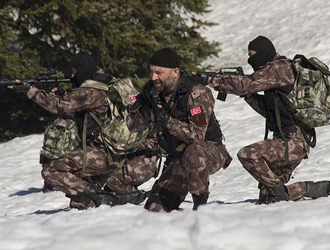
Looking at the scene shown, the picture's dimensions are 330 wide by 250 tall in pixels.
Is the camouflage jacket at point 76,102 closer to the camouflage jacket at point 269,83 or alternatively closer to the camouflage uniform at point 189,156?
the camouflage uniform at point 189,156

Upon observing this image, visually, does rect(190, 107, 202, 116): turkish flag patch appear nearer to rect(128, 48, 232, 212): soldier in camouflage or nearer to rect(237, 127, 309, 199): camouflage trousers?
rect(128, 48, 232, 212): soldier in camouflage

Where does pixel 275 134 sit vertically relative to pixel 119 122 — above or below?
below

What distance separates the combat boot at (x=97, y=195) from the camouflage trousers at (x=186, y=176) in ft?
5.07

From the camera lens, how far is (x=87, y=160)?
7957mm

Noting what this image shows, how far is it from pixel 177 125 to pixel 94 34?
10.5 metres

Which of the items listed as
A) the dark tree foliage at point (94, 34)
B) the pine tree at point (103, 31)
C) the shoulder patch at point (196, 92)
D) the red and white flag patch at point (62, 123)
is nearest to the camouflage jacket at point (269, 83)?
the shoulder patch at point (196, 92)

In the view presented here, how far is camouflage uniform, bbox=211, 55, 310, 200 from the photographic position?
6926mm

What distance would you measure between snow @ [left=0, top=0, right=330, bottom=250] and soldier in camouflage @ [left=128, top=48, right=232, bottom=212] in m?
0.38

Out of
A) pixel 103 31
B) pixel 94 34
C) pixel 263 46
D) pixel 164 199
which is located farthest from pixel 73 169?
pixel 94 34

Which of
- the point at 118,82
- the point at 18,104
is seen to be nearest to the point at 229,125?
the point at 18,104

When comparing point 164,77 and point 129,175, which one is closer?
point 164,77

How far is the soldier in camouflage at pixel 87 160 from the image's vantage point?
7910 mm

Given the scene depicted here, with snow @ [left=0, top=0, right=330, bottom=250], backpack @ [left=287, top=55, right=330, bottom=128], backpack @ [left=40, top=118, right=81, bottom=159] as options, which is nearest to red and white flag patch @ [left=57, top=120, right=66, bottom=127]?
backpack @ [left=40, top=118, right=81, bottom=159]

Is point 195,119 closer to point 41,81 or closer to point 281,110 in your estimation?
point 281,110
